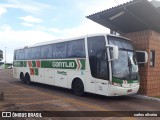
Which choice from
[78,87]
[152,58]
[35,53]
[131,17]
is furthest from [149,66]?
[35,53]

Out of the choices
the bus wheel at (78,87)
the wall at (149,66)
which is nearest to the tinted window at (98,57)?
the bus wheel at (78,87)

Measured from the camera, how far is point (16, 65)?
21125 millimetres

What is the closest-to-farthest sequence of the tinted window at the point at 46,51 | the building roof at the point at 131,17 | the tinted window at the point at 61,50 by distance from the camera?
the building roof at the point at 131,17 → the tinted window at the point at 61,50 → the tinted window at the point at 46,51

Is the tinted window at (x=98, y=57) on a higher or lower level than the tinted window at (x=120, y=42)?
lower

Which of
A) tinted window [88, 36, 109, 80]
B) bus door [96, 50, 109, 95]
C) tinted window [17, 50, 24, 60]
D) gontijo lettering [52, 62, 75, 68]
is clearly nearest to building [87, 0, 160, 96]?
tinted window [88, 36, 109, 80]

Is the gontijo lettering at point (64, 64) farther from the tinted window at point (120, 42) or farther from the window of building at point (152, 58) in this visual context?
the window of building at point (152, 58)

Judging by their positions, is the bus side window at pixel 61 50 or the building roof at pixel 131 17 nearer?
the building roof at pixel 131 17

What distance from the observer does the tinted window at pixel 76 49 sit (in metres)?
12.9

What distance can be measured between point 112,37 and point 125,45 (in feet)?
3.16

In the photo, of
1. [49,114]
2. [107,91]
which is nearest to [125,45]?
[107,91]

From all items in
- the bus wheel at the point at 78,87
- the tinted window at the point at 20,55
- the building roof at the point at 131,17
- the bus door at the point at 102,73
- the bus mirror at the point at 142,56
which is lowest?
the bus wheel at the point at 78,87

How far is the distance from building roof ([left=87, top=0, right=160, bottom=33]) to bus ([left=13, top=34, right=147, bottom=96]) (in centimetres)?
199

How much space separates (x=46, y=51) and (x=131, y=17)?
20.4ft

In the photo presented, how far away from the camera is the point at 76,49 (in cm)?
1335
